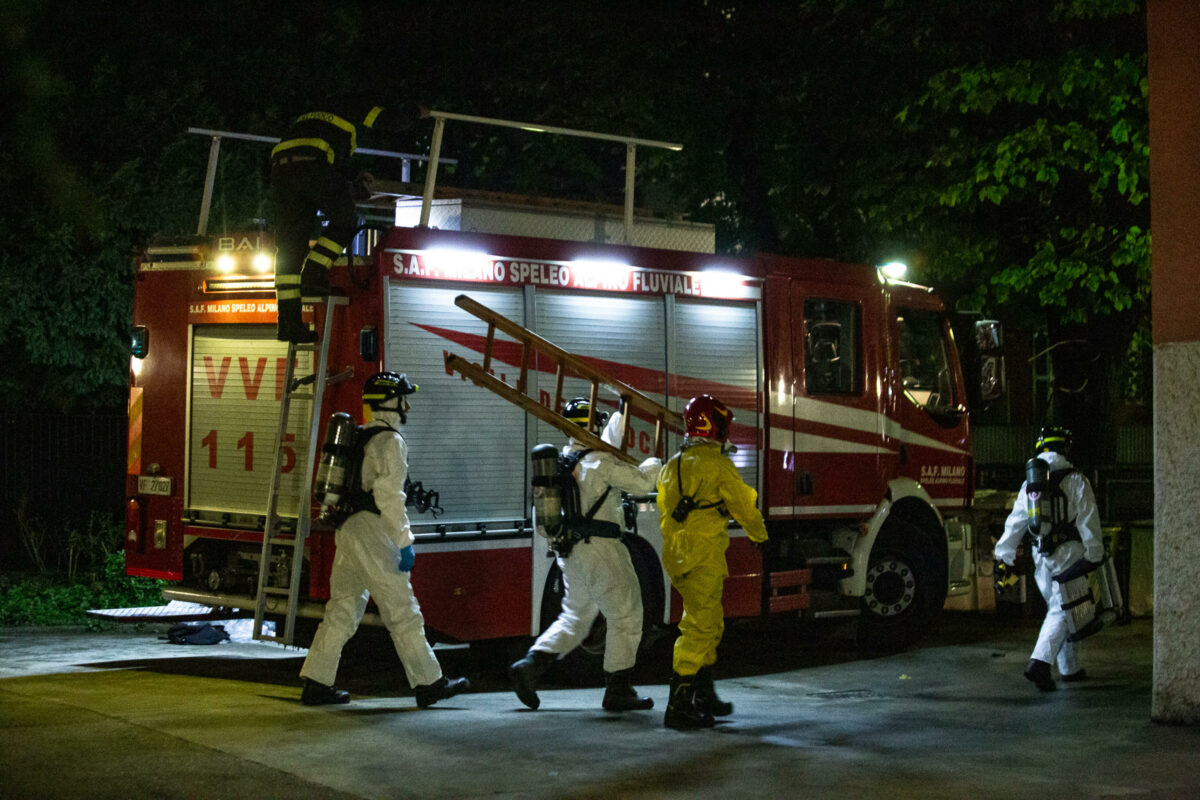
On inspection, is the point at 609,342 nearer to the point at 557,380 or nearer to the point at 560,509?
the point at 557,380

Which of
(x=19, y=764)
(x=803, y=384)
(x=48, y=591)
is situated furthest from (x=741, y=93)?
(x=19, y=764)

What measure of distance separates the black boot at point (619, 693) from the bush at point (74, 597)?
5.92 m

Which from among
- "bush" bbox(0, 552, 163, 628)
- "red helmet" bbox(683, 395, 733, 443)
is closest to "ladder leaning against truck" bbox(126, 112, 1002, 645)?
"red helmet" bbox(683, 395, 733, 443)

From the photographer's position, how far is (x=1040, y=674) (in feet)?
30.8

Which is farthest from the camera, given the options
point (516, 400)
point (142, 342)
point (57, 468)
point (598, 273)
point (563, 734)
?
point (57, 468)

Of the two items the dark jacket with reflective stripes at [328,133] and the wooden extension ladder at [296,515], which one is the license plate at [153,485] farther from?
the dark jacket with reflective stripes at [328,133]

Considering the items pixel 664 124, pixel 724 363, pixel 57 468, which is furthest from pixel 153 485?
pixel 664 124

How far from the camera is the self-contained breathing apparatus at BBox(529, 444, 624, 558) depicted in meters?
8.30

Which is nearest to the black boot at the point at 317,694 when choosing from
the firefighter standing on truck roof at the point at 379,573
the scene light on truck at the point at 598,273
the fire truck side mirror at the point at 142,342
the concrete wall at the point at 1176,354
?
the firefighter standing on truck roof at the point at 379,573

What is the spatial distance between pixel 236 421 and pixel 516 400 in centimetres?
199

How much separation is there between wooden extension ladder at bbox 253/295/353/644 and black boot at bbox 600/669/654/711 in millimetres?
1939

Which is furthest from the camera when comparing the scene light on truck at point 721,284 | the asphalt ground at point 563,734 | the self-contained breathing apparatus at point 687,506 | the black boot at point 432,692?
the scene light on truck at point 721,284

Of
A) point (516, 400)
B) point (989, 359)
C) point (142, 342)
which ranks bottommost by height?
Answer: point (516, 400)

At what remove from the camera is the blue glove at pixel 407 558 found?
8062mm
